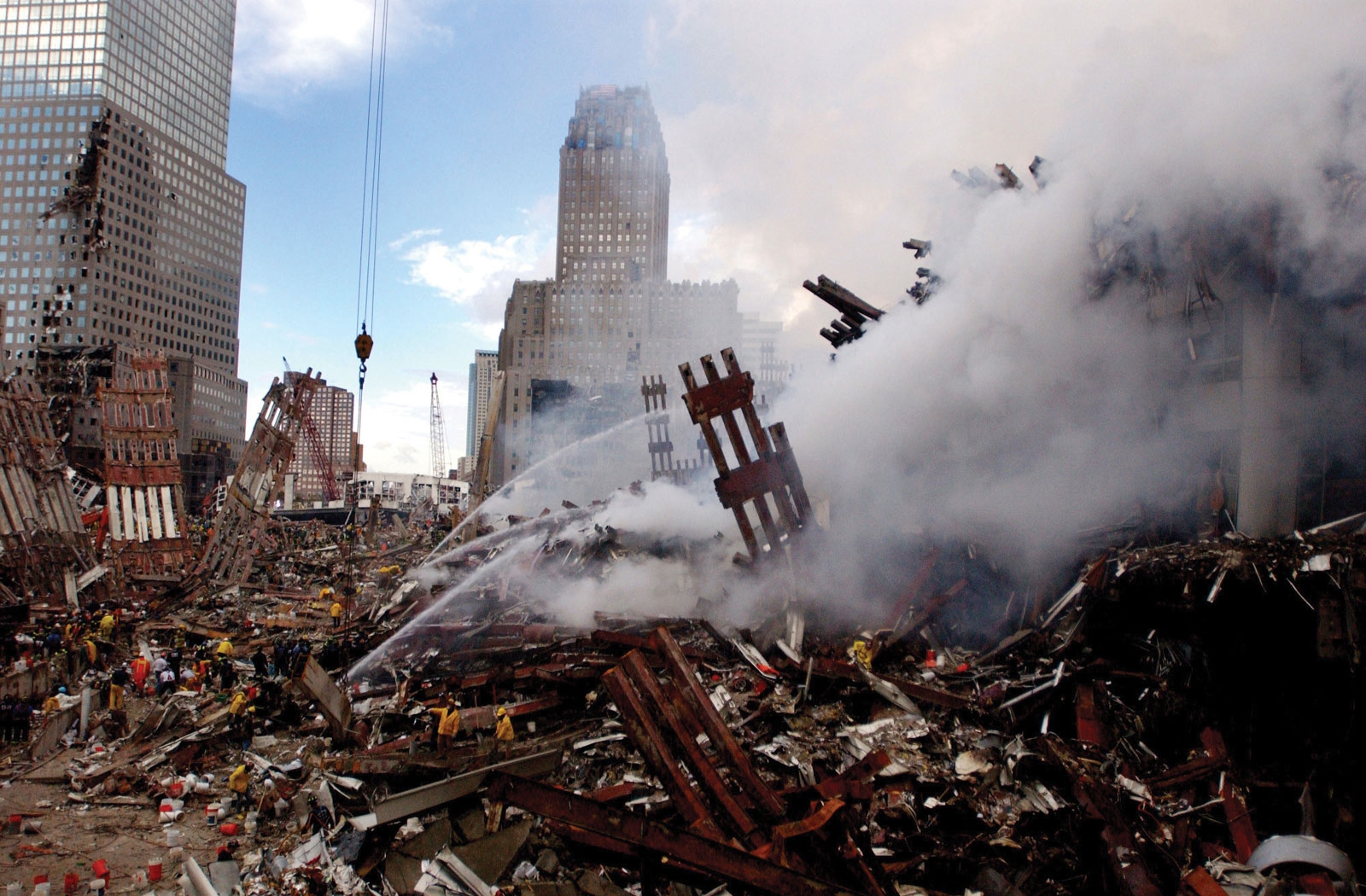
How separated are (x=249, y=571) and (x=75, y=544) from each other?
5.49m

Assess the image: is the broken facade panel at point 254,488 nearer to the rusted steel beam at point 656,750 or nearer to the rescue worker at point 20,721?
the rescue worker at point 20,721

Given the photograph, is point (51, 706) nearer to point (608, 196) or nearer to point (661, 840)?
point (661, 840)

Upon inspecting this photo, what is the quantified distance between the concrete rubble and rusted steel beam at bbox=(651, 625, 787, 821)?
1.0 inches

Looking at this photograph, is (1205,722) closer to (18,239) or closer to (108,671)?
(108,671)

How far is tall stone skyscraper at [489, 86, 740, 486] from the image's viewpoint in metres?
82.6

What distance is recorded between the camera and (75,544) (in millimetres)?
23891

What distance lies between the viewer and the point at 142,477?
28578 millimetres

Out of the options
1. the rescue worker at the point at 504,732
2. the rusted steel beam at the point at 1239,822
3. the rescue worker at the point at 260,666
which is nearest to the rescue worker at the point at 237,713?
the rescue worker at the point at 260,666

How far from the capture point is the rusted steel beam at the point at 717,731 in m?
5.51

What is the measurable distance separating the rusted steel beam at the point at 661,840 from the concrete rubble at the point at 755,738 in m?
0.02

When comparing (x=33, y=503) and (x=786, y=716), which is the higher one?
(x=33, y=503)

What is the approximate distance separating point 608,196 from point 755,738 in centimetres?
10650

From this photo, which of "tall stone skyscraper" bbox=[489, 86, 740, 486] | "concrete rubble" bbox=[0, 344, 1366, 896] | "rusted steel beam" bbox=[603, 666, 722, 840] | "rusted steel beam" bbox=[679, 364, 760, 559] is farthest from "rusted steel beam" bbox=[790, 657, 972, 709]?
"tall stone skyscraper" bbox=[489, 86, 740, 486]

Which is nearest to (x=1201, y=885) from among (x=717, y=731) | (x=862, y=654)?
(x=717, y=731)
